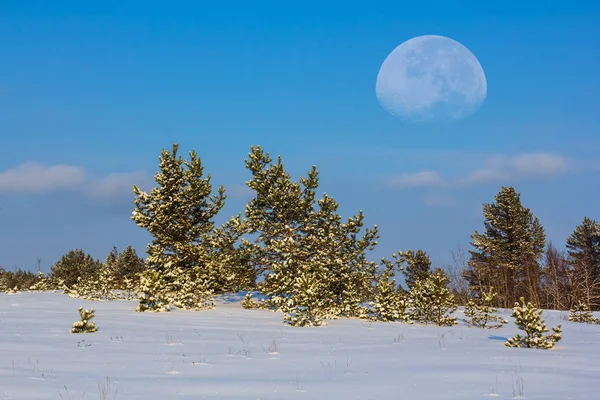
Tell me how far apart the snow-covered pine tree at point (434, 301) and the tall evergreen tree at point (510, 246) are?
72.6 ft

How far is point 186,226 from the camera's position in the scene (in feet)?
77.2

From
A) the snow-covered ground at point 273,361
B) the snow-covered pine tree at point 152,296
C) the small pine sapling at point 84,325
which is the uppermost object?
the snow-covered pine tree at point 152,296

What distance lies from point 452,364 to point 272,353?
3.74 m

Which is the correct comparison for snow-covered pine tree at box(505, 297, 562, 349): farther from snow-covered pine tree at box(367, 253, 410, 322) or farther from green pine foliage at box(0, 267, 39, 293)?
green pine foliage at box(0, 267, 39, 293)

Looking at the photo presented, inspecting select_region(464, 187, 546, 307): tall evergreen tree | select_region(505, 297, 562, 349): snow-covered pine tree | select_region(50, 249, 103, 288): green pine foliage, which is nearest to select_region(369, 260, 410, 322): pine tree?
select_region(505, 297, 562, 349): snow-covered pine tree

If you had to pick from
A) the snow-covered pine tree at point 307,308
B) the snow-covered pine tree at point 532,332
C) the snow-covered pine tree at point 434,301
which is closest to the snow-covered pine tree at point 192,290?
the snow-covered pine tree at point 307,308

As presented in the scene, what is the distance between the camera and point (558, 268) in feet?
155

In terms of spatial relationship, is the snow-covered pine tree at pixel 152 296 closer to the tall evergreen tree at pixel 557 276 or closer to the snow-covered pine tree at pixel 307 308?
the snow-covered pine tree at pixel 307 308

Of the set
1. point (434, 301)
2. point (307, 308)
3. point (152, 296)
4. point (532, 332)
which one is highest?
point (152, 296)

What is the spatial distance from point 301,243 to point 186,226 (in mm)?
5182

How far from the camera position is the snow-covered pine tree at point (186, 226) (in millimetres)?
23031

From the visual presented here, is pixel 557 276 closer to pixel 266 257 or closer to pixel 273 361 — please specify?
pixel 266 257

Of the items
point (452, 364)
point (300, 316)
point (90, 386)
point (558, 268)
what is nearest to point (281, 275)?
point (300, 316)

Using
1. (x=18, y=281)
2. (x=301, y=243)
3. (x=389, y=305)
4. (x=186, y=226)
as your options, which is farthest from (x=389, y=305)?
(x=18, y=281)
